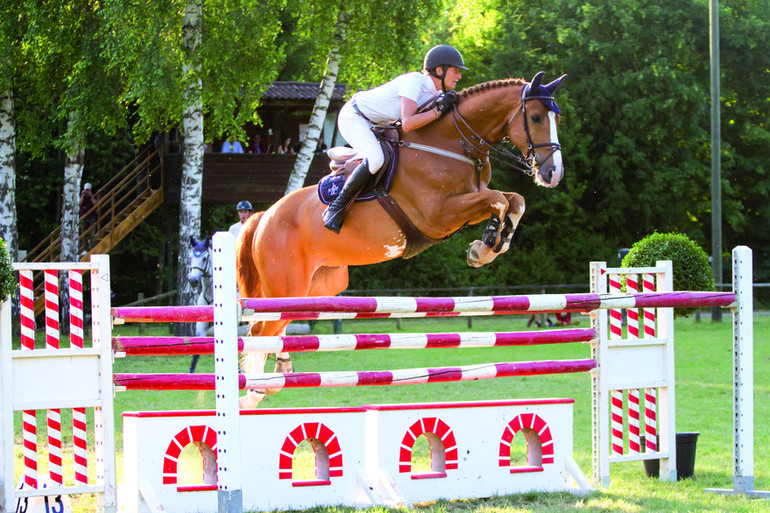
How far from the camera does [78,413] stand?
4559mm

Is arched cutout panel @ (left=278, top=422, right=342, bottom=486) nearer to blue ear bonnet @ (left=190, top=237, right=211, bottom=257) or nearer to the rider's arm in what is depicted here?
the rider's arm

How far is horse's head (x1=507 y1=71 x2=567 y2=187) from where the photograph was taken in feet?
16.9

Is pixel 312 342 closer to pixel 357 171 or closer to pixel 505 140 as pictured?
pixel 357 171

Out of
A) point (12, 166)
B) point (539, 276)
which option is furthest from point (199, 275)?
point (539, 276)

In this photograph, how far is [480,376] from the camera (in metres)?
4.88

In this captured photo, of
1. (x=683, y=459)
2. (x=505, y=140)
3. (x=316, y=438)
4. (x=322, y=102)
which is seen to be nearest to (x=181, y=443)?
(x=316, y=438)

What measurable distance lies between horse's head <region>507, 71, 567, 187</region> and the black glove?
42cm

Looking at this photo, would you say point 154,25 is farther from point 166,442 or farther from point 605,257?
point 605,257

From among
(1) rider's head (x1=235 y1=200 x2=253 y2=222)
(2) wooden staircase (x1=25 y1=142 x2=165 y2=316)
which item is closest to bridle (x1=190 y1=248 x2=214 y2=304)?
(1) rider's head (x1=235 y1=200 x2=253 y2=222)

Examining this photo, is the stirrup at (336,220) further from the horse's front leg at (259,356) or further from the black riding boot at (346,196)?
the horse's front leg at (259,356)

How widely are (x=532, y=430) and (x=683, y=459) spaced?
1.10 metres

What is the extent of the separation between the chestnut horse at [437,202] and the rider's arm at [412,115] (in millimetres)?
123

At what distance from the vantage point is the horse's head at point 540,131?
5.15 metres

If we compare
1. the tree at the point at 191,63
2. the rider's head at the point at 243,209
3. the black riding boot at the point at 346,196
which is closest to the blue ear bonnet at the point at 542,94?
the black riding boot at the point at 346,196
